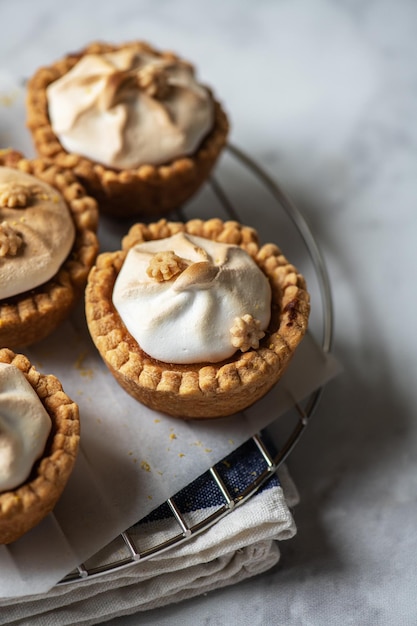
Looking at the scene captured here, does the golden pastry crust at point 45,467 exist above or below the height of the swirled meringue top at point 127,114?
below

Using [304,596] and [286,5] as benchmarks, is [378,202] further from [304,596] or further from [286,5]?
[304,596]

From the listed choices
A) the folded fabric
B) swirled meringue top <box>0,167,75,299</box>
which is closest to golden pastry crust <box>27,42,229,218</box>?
swirled meringue top <box>0,167,75,299</box>

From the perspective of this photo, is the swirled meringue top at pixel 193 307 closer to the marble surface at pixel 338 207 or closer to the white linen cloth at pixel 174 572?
the white linen cloth at pixel 174 572

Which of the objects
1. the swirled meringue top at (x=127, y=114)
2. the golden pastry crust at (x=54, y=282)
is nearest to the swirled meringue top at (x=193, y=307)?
the golden pastry crust at (x=54, y=282)

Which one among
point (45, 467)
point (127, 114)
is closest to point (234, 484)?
point (45, 467)

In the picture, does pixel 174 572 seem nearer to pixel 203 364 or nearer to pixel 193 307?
pixel 203 364

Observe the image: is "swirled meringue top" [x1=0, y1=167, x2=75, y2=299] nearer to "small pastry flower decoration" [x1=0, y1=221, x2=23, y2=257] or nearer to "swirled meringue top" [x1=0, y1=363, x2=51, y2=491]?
"small pastry flower decoration" [x1=0, y1=221, x2=23, y2=257]

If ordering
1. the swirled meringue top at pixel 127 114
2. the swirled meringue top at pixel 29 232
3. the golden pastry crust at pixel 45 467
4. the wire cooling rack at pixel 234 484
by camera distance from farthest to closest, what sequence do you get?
the swirled meringue top at pixel 127 114
the swirled meringue top at pixel 29 232
the wire cooling rack at pixel 234 484
the golden pastry crust at pixel 45 467
